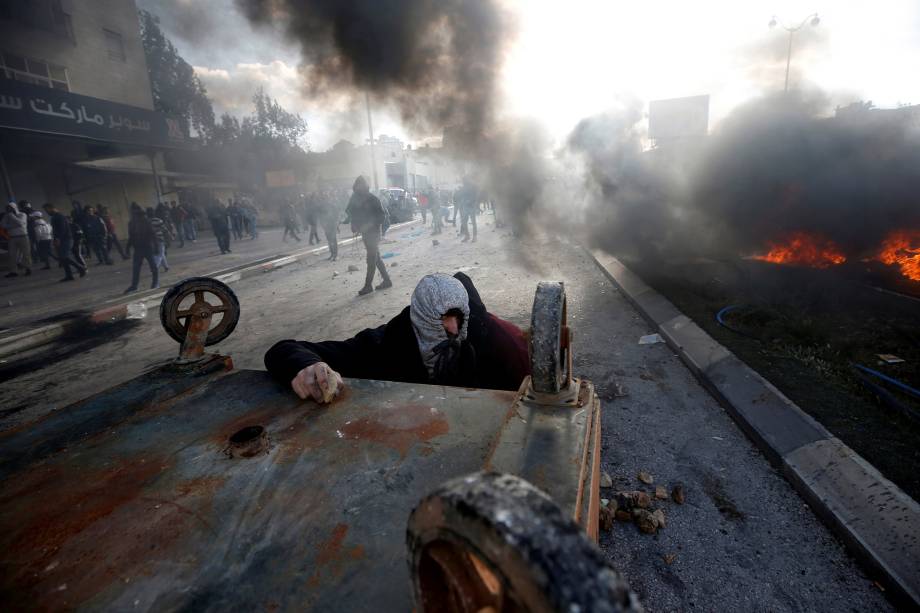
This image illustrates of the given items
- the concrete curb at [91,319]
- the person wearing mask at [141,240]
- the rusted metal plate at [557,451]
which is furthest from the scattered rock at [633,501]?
the person wearing mask at [141,240]

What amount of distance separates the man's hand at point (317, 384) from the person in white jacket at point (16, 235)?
13.2 meters

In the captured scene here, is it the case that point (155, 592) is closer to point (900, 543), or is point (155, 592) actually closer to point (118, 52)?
point (900, 543)

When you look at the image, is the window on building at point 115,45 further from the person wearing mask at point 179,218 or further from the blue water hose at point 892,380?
the blue water hose at point 892,380

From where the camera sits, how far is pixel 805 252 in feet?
26.4

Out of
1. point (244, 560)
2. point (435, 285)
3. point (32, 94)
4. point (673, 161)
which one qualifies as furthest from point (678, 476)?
point (32, 94)

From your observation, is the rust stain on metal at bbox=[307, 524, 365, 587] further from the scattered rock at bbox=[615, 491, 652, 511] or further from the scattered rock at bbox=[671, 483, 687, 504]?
the scattered rock at bbox=[671, 483, 687, 504]

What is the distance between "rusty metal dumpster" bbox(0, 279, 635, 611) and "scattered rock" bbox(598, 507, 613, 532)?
2.87ft

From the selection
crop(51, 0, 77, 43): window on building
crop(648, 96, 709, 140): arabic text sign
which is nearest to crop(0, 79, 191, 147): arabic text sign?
crop(51, 0, 77, 43): window on building

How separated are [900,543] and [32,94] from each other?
19265mm

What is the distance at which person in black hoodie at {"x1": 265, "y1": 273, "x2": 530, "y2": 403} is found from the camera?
2.08 m

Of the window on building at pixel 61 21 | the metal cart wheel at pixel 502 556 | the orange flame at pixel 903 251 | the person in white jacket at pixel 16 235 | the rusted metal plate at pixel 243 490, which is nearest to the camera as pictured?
the metal cart wheel at pixel 502 556

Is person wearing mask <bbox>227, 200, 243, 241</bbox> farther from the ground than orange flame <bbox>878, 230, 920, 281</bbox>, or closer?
farther from the ground

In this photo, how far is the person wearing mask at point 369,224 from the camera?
288 inches

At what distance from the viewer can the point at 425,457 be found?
1.27 m
